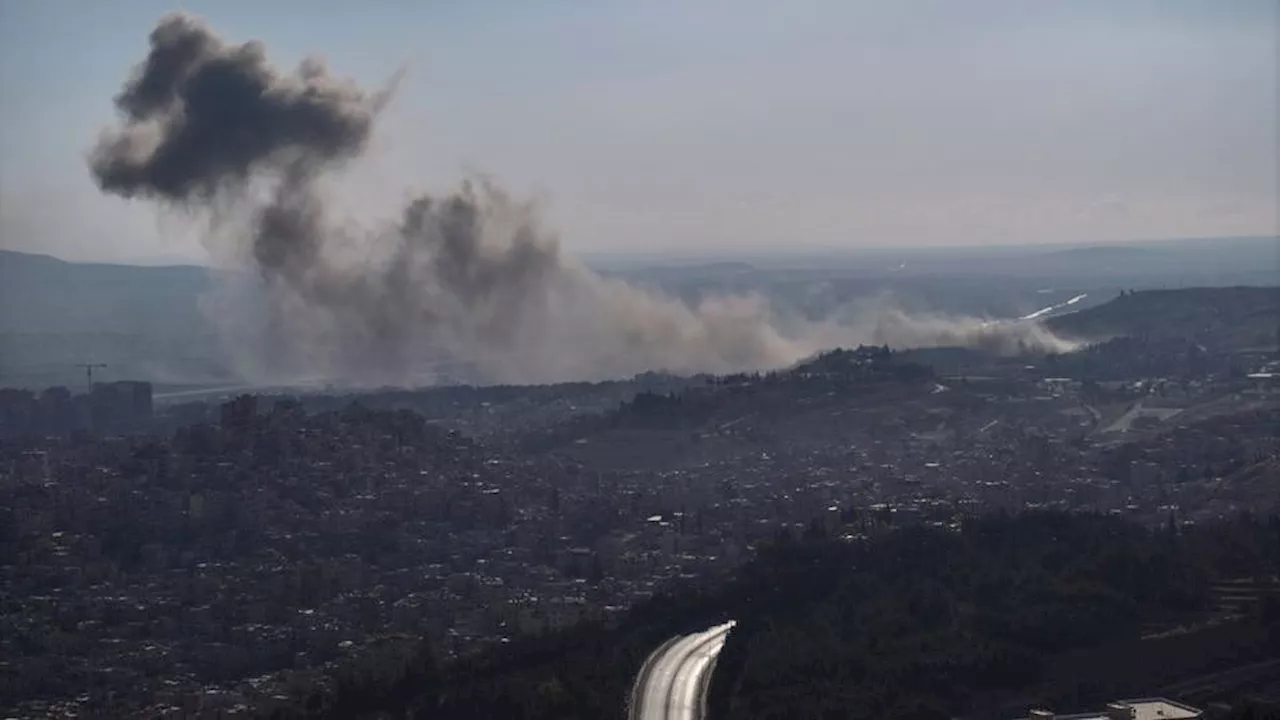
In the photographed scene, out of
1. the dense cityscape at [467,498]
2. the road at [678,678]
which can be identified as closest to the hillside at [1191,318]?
the dense cityscape at [467,498]

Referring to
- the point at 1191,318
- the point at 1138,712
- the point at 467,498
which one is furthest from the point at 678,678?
the point at 1191,318

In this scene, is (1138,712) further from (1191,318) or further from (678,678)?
(1191,318)

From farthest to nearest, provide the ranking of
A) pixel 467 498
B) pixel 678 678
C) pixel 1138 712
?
pixel 467 498, pixel 678 678, pixel 1138 712

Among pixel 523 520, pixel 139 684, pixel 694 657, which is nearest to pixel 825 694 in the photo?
pixel 694 657

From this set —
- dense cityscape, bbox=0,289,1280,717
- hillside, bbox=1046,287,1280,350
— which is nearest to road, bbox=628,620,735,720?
dense cityscape, bbox=0,289,1280,717

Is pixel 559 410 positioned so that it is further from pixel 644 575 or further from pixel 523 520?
pixel 644 575

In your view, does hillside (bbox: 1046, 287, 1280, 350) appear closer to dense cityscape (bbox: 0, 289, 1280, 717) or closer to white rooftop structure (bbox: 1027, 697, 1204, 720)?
dense cityscape (bbox: 0, 289, 1280, 717)
